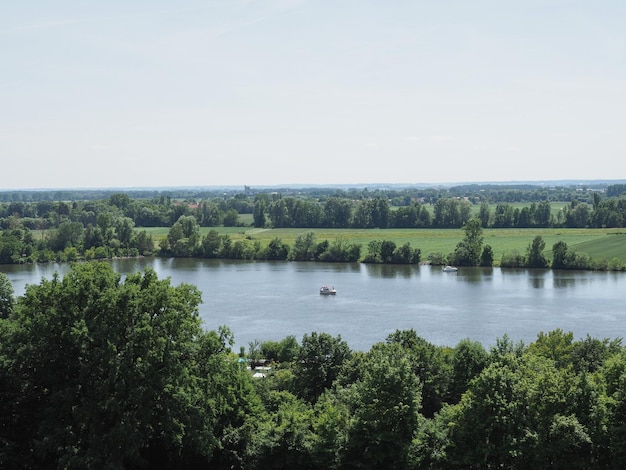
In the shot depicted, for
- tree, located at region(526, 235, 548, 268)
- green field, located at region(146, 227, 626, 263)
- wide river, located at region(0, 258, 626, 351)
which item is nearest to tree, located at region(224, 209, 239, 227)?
green field, located at region(146, 227, 626, 263)

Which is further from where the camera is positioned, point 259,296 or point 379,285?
point 379,285

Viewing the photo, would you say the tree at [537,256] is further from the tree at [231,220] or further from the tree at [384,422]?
the tree at [231,220]

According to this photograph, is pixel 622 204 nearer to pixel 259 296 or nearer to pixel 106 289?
pixel 259 296

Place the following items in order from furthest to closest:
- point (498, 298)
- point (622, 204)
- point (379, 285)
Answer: point (622, 204)
point (379, 285)
point (498, 298)

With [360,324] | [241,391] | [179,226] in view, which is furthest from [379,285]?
[241,391]

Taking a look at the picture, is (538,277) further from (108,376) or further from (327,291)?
(108,376)

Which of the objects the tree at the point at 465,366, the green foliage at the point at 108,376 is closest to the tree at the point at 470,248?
the tree at the point at 465,366
